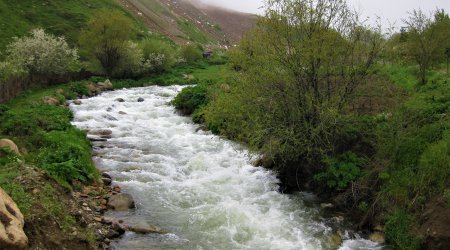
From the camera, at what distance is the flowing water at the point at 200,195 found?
13.7 metres

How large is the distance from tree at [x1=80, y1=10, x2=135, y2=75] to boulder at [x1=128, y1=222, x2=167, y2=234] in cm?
3933

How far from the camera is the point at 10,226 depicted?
9.20m

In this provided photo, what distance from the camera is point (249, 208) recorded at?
1605 cm

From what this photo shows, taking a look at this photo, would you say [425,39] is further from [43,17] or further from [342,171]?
[43,17]

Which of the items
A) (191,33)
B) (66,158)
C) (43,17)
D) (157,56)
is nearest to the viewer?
(66,158)

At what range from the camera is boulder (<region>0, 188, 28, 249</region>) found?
8.80 m

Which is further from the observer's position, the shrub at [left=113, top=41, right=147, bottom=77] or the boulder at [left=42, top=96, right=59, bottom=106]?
the shrub at [left=113, top=41, right=147, bottom=77]

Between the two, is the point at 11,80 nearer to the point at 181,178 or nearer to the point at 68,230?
the point at 181,178

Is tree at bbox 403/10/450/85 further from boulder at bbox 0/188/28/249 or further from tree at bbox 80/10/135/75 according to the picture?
tree at bbox 80/10/135/75

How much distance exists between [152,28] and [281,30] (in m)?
85.0

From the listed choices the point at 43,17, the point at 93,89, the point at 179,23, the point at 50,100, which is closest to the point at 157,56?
the point at 93,89

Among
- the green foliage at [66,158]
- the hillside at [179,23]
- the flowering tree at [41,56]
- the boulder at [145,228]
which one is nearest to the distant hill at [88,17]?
the hillside at [179,23]

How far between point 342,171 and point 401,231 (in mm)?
3947

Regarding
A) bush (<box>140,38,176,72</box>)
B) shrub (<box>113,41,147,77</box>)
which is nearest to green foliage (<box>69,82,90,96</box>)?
shrub (<box>113,41,147,77</box>)
